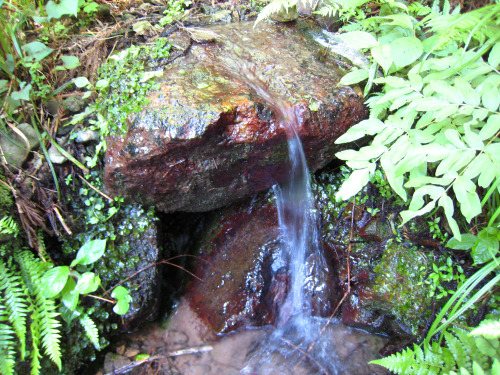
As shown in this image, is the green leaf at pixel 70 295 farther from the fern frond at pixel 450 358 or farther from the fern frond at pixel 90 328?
the fern frond at pixel 450 358

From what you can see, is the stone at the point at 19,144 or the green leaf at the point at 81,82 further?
the green leaf at the point at 81,82

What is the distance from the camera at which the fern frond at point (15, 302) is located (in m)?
2.18

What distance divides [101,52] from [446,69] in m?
2.84

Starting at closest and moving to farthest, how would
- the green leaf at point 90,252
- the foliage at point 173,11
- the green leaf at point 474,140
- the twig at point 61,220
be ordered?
the green leaf at point 474,140 → the green leaf at point 90,252 → the twig at point 61,220 → the foliage at point 173,11

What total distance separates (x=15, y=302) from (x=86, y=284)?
0.45 metres

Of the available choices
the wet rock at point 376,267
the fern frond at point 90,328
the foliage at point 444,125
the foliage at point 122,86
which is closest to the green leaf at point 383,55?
the foliage at point 444,125

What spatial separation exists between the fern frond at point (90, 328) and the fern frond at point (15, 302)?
0.37 metres

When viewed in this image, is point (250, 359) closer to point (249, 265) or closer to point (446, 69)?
point (249, 265)

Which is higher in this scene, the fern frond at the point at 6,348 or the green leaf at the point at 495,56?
the green leaf at the point at 495,56

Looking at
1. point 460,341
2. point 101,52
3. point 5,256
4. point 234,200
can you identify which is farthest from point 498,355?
point 101,52

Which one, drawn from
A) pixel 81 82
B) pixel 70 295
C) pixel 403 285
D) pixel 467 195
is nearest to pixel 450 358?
pixel 403 285

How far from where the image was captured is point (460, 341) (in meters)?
1.99

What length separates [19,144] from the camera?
2.55m

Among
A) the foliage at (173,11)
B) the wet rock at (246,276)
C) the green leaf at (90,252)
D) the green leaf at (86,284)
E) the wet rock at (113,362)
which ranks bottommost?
the wet rock at (113,362)
